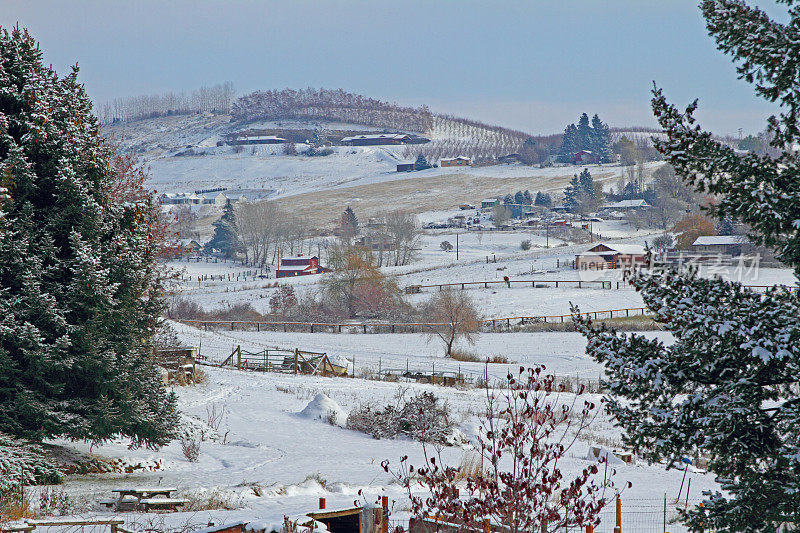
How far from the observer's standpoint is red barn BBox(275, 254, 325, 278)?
91.2m

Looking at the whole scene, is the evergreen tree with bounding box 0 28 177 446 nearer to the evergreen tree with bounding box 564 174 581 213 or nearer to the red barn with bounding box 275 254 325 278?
the red barn with bounding box 275 254 325 278

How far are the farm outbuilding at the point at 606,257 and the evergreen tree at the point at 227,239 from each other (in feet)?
164

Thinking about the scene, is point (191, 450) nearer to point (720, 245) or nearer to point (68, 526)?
point (68, 526)

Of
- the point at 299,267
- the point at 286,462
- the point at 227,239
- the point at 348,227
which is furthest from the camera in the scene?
the point at 348,227

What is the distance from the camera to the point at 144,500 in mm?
12125

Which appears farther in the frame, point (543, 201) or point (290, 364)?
point (543, 201)

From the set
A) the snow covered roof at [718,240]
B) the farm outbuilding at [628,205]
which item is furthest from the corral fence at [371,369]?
the farm outbuilding at [628,205]

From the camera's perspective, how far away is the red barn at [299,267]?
91250 mm

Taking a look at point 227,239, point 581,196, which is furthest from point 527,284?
point 581,196

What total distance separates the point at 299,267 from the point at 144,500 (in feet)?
264

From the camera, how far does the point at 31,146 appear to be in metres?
14.4

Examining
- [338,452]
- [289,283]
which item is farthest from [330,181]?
[338,452]

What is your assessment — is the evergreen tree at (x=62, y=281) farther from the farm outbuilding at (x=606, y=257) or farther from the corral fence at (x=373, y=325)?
the farm outbuilding at (x=606, y=257)

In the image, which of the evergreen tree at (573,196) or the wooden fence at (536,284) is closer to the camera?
the wooden fence at (536,284)
